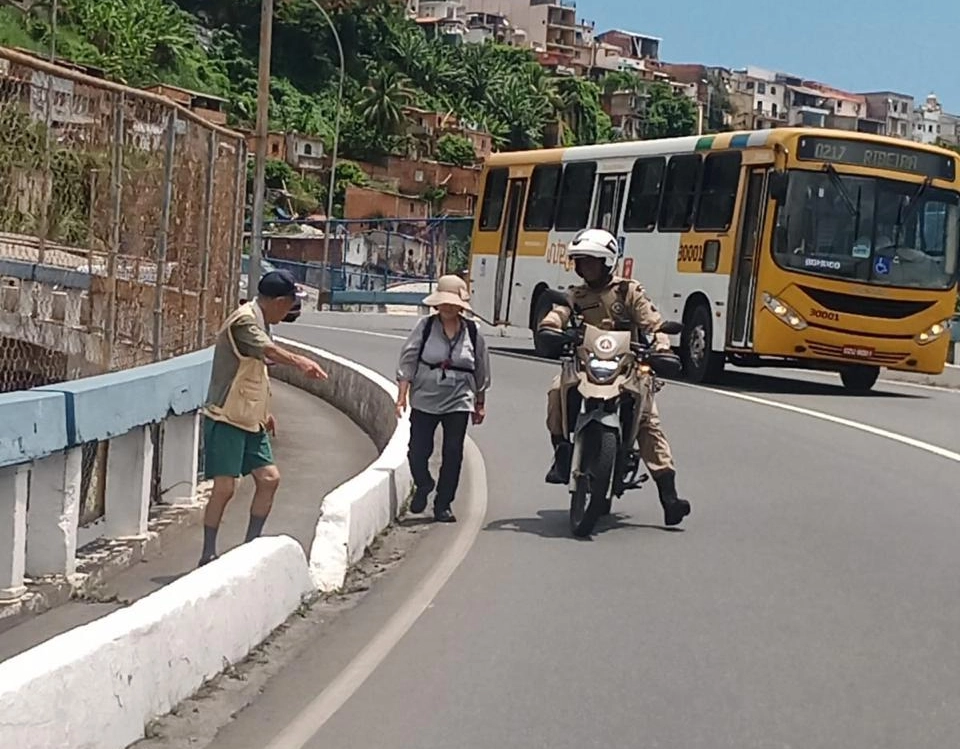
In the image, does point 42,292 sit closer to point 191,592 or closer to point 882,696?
point 191,592

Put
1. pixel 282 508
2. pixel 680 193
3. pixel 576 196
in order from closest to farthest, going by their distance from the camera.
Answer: pixel 282 508
pixel 680 193
pixel 576 196

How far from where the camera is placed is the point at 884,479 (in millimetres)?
13109

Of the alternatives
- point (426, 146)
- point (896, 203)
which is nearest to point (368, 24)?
point (426, 146)

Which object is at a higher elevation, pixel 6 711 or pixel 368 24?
pixel 368 24

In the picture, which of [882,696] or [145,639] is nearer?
[145,639]

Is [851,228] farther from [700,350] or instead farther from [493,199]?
[493,199]

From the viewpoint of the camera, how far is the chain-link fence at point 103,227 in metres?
10.2

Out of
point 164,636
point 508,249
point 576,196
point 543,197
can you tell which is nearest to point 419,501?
point 164,636

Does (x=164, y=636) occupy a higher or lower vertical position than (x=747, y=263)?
lower

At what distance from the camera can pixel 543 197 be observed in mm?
27484

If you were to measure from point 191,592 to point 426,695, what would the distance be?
98cm

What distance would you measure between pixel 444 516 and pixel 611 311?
177 centimetres

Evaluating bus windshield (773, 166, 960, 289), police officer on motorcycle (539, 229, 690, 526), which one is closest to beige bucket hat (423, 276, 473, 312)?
police officer on motorcycle (539, 229, 690, 526)

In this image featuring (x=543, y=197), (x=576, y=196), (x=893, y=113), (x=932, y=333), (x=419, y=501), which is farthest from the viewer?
(x=893, y=113)
